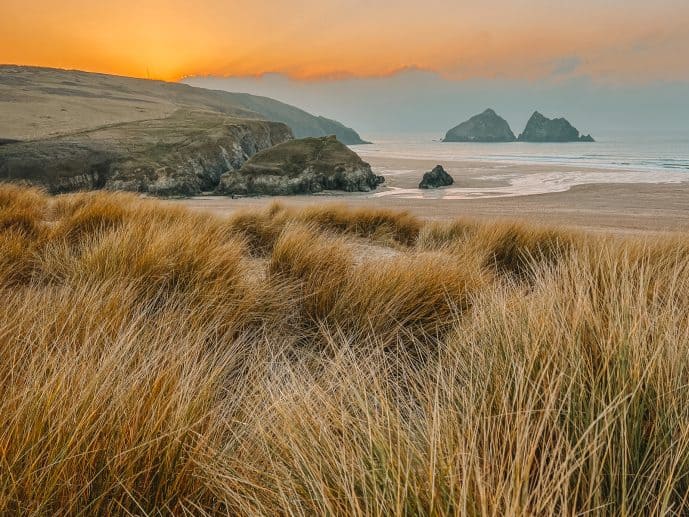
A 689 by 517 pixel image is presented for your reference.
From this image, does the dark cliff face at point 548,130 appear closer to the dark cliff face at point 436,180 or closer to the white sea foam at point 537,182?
the white sea foam at point 537,182

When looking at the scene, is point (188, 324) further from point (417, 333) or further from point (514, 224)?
point (514, 224)

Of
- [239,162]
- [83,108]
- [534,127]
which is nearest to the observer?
[239,162]

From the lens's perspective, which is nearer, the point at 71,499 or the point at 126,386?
the point at 71,499

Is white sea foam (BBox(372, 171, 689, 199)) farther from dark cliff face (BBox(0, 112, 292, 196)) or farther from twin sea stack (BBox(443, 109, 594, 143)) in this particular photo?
twin sea stack (BBox(443, 109, 594, 143))

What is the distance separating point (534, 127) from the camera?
439ft

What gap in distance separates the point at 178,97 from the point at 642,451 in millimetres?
88691

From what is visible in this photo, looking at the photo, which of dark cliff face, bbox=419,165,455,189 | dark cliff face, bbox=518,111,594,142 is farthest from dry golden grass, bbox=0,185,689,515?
dark cliff face, bbox=518,111,594,142

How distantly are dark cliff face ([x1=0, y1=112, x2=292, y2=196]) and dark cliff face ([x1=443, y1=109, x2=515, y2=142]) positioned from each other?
424 feet

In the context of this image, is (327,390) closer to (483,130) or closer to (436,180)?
(436,180)

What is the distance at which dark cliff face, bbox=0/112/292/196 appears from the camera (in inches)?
814

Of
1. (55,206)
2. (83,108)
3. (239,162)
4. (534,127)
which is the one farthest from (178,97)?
(534,127)

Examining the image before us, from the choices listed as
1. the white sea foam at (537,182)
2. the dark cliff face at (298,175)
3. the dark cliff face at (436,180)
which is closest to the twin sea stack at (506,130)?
the white sea foam at (537,182)

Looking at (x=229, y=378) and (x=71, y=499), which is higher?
(x=71, y=499)

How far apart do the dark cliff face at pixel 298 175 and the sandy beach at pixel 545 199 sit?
1205 mm
